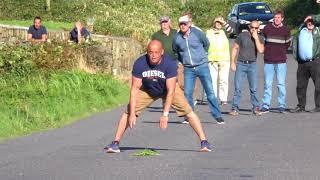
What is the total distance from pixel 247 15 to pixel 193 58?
82.6ft

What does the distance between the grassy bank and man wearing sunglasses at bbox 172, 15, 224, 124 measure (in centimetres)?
241

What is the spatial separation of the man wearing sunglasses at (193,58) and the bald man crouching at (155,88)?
324 cm

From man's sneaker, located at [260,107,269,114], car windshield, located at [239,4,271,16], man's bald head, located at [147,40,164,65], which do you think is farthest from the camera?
car windshield, located at [239,4,271,16]

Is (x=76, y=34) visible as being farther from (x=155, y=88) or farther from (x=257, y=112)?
(x=155, y=88)

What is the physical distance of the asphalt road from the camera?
10.6m

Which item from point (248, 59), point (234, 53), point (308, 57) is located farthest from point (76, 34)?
point (308, 57)

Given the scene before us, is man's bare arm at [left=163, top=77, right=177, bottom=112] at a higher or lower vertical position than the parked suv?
higher

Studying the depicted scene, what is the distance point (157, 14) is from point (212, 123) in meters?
25.3

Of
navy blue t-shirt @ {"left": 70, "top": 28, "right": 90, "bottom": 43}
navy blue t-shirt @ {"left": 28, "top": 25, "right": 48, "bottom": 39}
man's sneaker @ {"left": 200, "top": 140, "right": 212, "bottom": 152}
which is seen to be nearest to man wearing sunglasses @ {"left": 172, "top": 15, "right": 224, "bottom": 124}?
man's sneaker @ {"left": 200, "top": 140, "right": 212, "bottom": 152}

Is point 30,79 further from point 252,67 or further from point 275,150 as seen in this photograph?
point 275,150

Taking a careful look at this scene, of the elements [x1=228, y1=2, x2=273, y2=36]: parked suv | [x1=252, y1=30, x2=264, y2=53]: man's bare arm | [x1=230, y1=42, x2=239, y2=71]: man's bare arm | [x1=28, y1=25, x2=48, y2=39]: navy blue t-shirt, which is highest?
[x1=252, y1=30, x2=264, y2=53]: man's bare arm

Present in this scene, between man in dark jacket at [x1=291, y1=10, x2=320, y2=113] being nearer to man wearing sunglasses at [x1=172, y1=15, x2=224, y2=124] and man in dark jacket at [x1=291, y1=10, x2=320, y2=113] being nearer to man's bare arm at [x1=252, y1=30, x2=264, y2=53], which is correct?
man's bare arm at [x1=252, y1=30, x2=264, y2=53]

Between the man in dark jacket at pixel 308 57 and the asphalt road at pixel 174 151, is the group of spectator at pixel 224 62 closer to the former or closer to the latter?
the man in dark jacket at pixel 308 57

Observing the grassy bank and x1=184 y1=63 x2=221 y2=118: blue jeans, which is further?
the grassy bank
